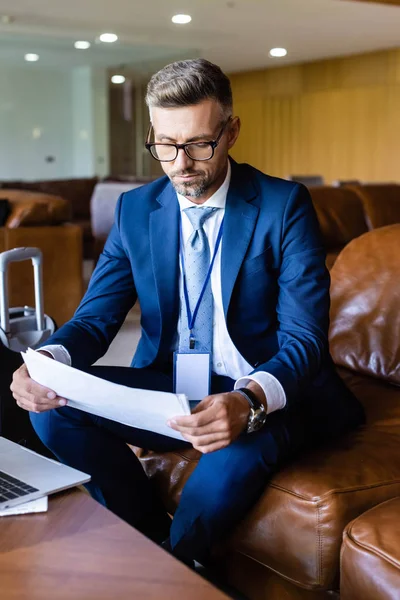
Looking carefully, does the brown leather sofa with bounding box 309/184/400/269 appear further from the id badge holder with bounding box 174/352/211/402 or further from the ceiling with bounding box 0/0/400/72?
the ceiling with bounding box 0/0/400/72

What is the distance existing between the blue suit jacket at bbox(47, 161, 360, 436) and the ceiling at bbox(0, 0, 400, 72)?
6.79m

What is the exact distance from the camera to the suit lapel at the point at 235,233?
5.64 ft

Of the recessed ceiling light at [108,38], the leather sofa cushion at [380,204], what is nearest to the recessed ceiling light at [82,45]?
the recessed ceiling light at [108,38]

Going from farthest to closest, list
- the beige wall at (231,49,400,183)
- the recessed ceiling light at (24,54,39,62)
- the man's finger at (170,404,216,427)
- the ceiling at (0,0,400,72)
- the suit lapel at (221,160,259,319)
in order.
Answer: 1. the recessed ceiling light at (24,54,39,62)
2. the beige wall at (231,49,400,183)
3. the ceiling at (0,0,400,72)
4. the suit lapel at (221,160,259,319)
5. the man's finger at (170,404,216,427)

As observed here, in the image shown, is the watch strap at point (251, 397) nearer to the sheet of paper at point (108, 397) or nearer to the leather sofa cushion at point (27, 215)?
the sheet of paper at point (108, 397)

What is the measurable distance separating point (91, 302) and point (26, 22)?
8205 millimetres

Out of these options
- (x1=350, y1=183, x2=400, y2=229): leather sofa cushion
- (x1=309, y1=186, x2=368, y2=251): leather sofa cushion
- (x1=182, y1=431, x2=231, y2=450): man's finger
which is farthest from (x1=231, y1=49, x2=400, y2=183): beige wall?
(x1=182, y1=431, x2=231, y2=450): man's finger

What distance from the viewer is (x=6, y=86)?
1195cm

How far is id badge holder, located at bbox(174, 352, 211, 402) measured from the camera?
168 cm

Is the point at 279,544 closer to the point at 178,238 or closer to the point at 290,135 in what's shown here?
the point at 178,238

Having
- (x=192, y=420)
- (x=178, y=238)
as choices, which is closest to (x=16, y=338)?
(x=178, y=238)

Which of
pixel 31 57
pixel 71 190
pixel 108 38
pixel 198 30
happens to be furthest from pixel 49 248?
pixel 31 57

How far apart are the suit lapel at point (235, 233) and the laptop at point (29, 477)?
53cm

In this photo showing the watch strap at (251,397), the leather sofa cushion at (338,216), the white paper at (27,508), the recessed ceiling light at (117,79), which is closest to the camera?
the white paper at (27,508)
